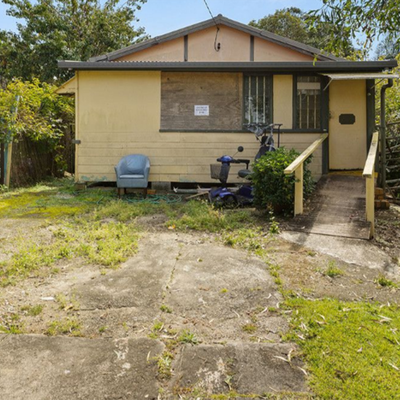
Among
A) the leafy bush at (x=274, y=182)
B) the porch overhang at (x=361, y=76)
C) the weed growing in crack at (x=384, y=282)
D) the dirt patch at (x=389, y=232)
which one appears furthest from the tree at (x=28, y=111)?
the weed growing in crack at (x=384, y=282)

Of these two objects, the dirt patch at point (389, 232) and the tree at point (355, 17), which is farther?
the dirt patch at point (389, 232)

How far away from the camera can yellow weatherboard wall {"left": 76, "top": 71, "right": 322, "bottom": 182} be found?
7.99 metres

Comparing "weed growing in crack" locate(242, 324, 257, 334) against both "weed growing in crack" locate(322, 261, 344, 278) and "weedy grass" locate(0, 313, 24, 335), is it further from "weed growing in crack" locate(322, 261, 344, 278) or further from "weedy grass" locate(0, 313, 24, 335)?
"weedy grass" locate(0, 313, 24, 335)

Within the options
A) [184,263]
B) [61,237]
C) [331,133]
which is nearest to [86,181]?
[61,237]

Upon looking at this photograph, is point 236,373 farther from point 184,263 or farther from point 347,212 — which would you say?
point 347,212

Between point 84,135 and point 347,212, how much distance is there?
5.88 meters

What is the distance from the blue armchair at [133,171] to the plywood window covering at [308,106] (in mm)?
3588

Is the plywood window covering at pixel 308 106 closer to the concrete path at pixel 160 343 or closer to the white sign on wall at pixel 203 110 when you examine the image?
the white sign on wall at pixel 203 110

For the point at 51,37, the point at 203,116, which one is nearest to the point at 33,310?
the point at 203,116

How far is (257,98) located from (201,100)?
127 cm

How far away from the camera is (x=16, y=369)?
200 centimetres

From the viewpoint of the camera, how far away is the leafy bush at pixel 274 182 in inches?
211

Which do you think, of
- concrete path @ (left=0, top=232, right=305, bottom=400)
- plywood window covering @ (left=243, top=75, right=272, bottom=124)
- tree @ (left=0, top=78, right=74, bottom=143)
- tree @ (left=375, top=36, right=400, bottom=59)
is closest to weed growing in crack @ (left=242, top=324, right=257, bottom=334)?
concrete path @ (left=0, top=232, right=305, bottom=400)

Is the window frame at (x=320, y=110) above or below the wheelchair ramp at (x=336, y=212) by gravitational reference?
above
